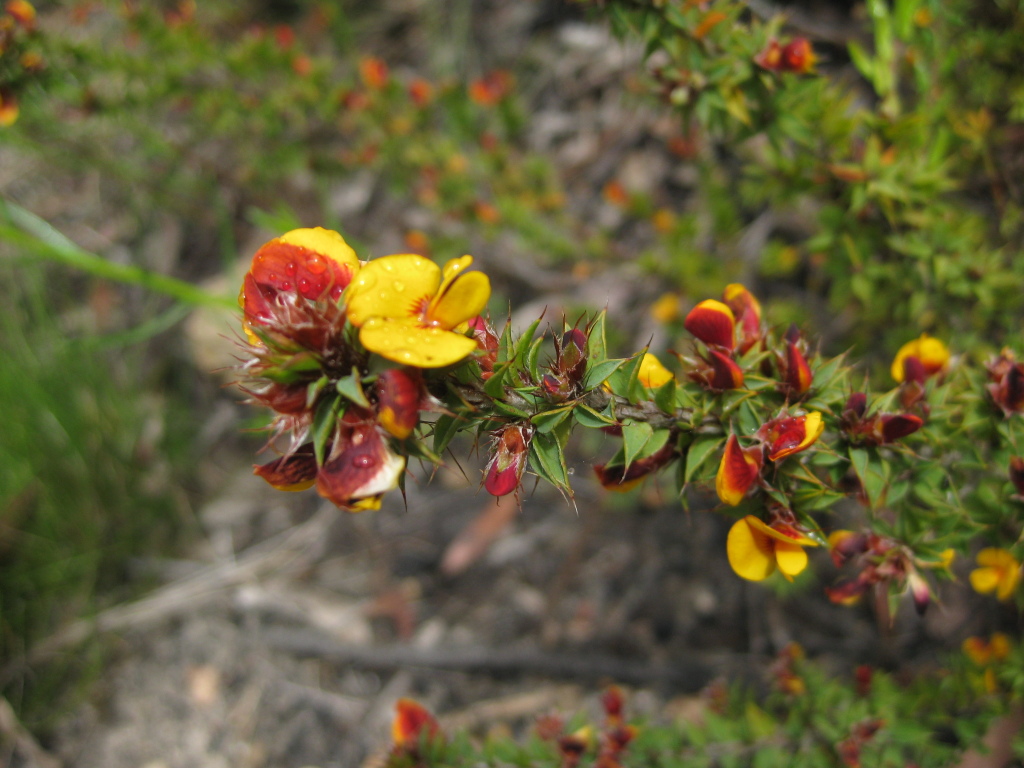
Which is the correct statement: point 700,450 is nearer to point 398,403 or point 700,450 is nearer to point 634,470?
point 634,470

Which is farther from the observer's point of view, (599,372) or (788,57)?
(788,57)

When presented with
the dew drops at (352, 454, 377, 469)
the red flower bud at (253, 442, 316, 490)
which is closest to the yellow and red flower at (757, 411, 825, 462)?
the dew drops at (352, 454, 377, 469)

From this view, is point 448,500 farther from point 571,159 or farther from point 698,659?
point 571,159

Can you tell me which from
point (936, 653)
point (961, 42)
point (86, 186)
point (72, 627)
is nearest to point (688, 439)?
point (936, 653)

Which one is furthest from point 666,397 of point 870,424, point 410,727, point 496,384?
point 410,727

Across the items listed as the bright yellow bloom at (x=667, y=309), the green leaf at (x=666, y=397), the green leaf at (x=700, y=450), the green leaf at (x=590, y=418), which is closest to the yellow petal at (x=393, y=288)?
the green leaf at (x=590, y=418)

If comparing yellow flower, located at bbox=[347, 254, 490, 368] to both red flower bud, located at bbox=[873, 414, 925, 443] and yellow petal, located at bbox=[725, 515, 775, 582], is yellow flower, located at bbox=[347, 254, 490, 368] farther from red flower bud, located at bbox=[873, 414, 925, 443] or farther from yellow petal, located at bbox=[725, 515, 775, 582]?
red flower bud, located at bbox=[873, 414, 925, 443]
